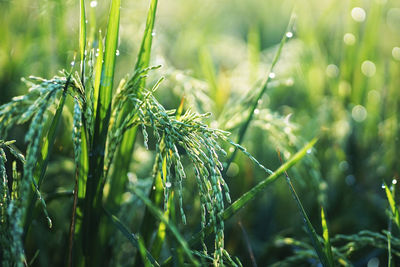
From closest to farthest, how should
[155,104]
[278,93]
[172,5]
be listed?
[155,104] < [278,93] < [172,5]

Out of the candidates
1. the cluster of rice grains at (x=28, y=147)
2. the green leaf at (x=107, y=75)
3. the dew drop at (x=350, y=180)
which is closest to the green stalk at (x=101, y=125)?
the green leaf at (x=107, y=75)

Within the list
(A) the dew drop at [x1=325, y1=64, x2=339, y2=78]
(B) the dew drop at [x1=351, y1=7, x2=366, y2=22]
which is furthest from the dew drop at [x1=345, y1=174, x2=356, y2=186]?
(B) the dew drop at [x1=351, y1=7, x2=366, y2=22]

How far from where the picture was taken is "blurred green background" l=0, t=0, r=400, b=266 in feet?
4.30

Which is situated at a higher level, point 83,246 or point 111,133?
point 111,133

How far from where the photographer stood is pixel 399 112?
1780mm

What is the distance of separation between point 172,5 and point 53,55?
1.58 meters

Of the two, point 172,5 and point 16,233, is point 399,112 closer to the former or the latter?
point 16,233

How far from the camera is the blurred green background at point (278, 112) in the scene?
131 centimetres

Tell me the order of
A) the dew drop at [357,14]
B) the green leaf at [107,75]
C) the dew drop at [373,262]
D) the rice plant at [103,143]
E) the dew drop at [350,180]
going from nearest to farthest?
the rice plant at [103,143] → the green leaf at [107,75] → the dew drop at [373,262] → the dew drop at [350,180] → the dew drop at [357,14]

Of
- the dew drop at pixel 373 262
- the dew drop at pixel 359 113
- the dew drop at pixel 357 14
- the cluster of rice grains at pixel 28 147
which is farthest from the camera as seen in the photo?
the dew drop at pixel 357 14

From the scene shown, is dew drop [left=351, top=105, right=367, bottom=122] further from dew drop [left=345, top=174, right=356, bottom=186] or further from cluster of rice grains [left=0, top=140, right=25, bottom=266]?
cluster of rice grains [left=0, top=140, right=25, bottom=266]

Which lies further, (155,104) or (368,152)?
(368,152)

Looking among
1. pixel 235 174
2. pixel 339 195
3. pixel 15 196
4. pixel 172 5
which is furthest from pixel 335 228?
pixel 172 5

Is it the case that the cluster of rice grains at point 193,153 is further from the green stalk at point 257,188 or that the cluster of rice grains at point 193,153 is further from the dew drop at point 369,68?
the dew drop at point 369,68
